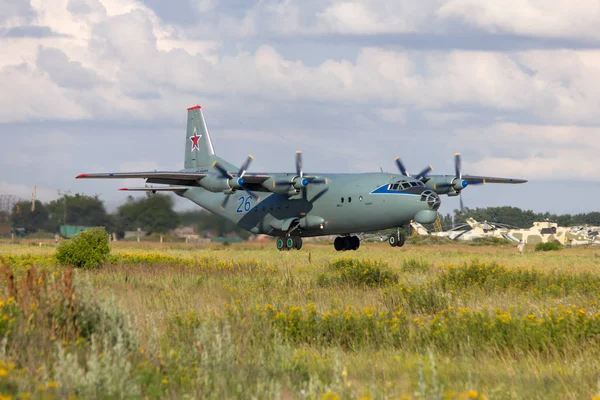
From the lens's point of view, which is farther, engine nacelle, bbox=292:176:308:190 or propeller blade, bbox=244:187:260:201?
propeller blade, bbox=244:187:260:201

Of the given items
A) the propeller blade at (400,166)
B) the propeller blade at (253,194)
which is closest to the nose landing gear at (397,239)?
the propeller blade at (400,166)

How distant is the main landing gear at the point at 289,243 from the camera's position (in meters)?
42.8

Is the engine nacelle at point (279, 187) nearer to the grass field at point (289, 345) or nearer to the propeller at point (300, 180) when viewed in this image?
the propeller at point (300, 180)

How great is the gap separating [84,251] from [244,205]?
61.6 ft

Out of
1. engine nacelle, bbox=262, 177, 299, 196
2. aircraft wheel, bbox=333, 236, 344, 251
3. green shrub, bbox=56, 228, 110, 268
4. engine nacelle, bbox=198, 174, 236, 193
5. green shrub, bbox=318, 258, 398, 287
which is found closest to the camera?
green shrub, bbox=318, 258, 398, 287

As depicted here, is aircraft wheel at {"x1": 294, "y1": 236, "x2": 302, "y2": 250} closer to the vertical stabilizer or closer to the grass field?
the vertical stabilizer

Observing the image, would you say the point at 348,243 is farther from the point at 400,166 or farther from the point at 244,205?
the point at 244,205

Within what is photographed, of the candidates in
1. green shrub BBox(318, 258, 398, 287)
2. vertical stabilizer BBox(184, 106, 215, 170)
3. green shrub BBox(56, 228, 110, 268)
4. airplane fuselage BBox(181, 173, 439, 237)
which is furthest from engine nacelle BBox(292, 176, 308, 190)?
green shrub BBox(318, 258, 398, 287)

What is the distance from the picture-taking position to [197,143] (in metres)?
51.0

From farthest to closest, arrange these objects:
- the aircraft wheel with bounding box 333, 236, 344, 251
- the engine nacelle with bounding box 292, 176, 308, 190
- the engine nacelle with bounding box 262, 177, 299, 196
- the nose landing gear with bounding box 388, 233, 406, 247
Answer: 1. the aircraft wheel with bounding box 333, 236, 344, 251
2. the engine nacelle with bounding box 262, 177, 299, 196
3. the nose landing gear with bounding box 388, 233, 406, 247
4. the engine nacelle with bounding box 292, 176, 308, 190

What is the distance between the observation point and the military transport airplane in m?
38.0

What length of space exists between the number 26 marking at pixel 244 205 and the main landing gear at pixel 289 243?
3.21 metres

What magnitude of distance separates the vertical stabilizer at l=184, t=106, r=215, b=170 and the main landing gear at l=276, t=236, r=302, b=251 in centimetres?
935

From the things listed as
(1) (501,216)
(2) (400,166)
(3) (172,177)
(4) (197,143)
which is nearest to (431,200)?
(2) (400,166)
